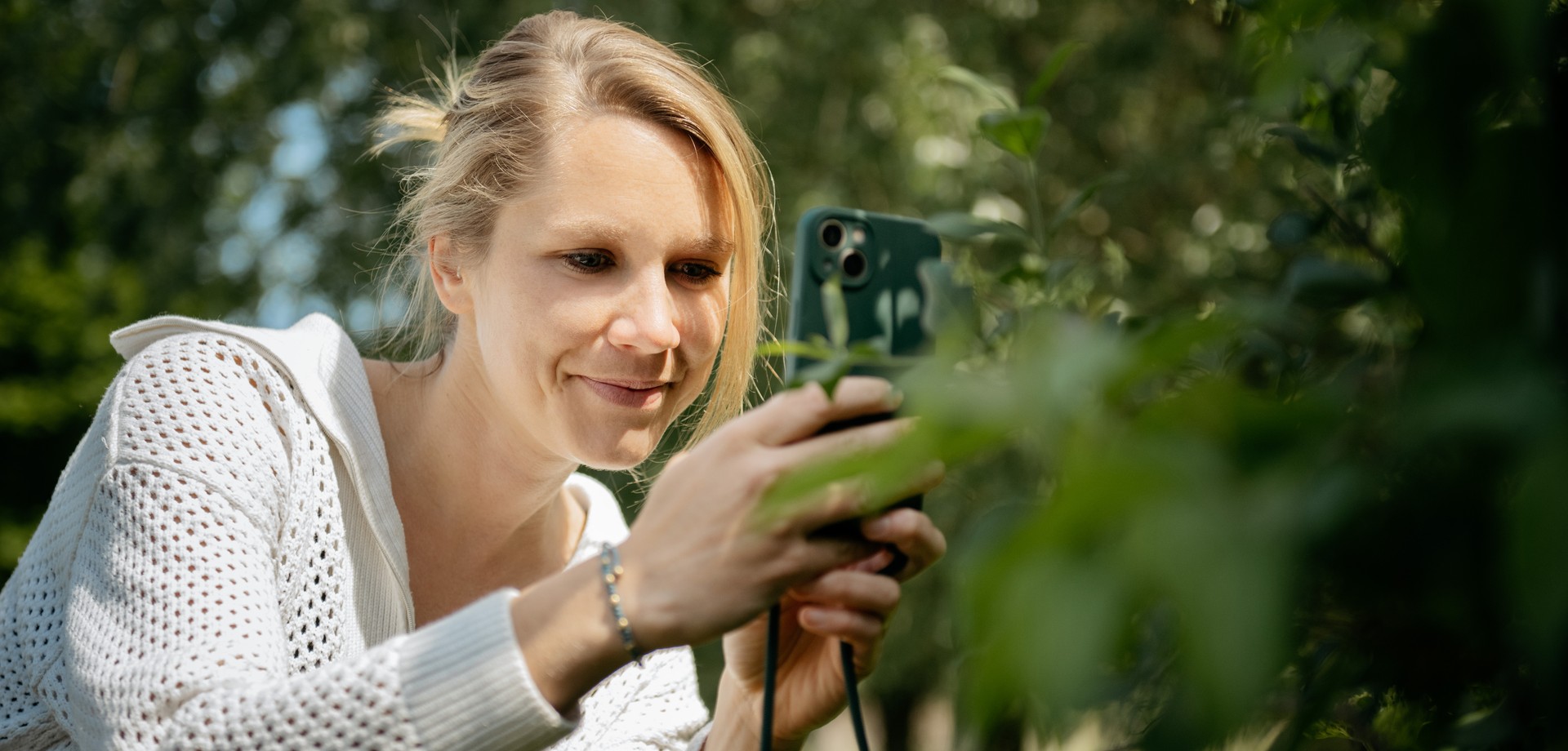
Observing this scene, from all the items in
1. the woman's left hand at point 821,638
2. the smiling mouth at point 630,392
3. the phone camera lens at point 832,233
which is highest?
the phone camera lens at point 832,233

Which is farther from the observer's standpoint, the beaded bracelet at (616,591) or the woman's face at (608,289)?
the woman's face at (608,289)

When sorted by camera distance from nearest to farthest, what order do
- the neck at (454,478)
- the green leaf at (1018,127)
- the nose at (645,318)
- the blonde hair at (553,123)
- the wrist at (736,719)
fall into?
the green leaf at (1018,127) < the wrist at (736,719) < the nose at (645,318) < the blonde hair at (553,123) < the neck at (454,478)

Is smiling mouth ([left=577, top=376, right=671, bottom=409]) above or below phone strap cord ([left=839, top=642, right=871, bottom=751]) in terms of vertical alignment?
above

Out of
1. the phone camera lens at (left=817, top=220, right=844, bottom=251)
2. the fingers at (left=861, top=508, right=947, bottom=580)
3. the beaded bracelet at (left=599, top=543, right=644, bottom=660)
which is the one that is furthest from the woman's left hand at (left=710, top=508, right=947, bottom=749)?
the phone camera lens at (left=817, top=220, right=844, bottom=251)

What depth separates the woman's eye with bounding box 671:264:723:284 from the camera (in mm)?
1522

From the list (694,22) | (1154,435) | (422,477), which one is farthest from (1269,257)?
(1154,435)

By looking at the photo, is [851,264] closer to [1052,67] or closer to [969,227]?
[969,227]

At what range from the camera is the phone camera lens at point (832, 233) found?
0.99 m

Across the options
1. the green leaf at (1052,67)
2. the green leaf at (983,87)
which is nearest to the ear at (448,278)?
the green leaf at (983,87)

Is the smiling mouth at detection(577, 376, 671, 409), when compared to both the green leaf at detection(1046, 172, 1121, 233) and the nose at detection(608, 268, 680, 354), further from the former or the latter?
the green leaf at detection(1046, 172, 1121, 233)

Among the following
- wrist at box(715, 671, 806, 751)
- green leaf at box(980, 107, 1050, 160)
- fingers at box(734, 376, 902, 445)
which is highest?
green leaf at box(980, 107, 1050, 160)

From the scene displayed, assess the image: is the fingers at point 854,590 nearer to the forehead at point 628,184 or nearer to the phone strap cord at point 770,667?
the phone strap cord at point 770,667

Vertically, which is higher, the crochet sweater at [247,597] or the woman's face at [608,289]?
the woman's face at [608,289]

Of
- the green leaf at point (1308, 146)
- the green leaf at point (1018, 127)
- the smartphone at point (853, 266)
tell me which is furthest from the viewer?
the smartphone at point (853, 266)
